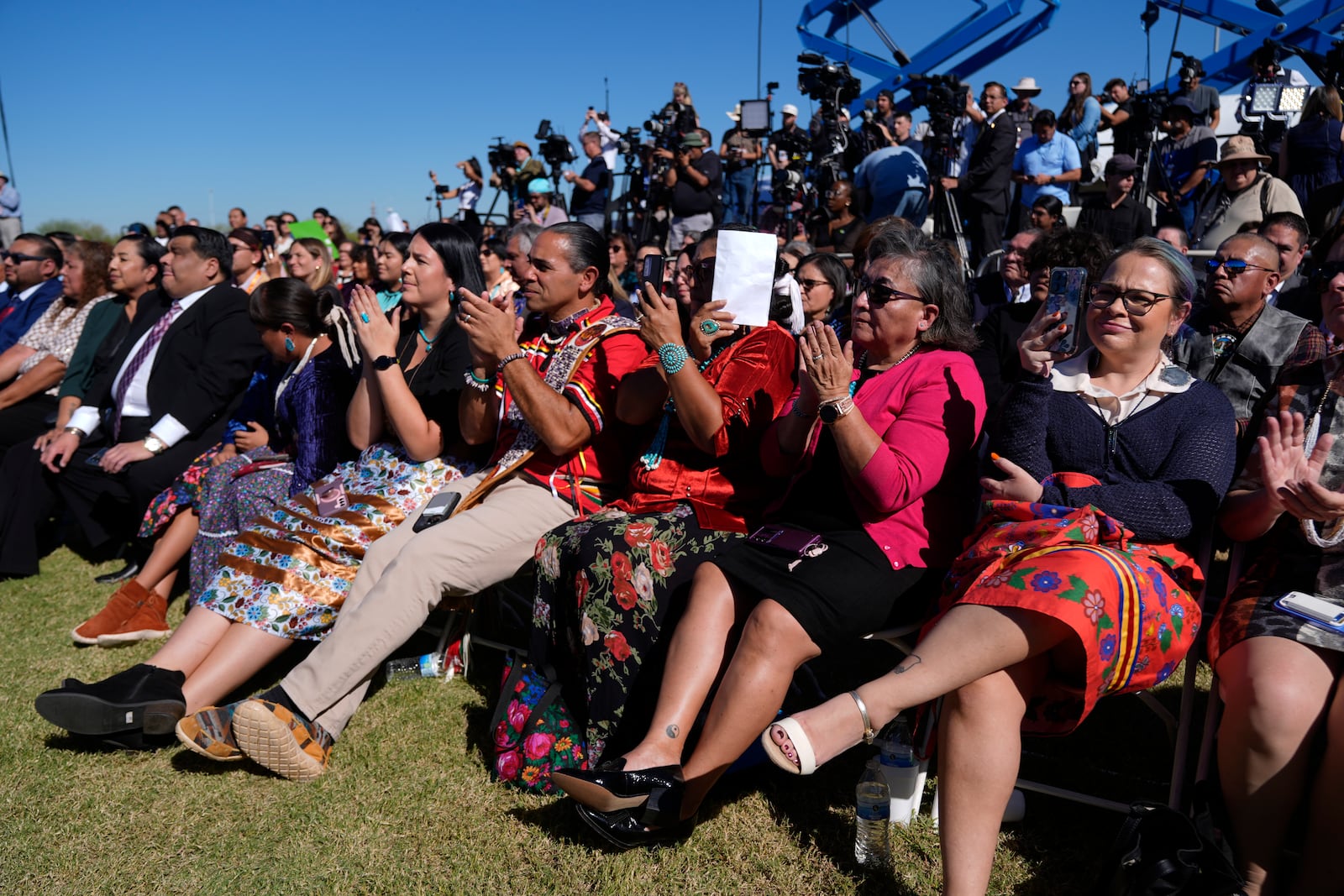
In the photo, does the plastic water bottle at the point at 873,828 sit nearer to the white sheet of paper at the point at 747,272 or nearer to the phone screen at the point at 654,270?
the white sheet of paper at the point at 747,272

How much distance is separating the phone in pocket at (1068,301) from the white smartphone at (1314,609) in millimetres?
734

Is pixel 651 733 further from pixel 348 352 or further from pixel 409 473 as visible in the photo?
pixel 348 352

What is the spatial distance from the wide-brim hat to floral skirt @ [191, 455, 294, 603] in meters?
5.53

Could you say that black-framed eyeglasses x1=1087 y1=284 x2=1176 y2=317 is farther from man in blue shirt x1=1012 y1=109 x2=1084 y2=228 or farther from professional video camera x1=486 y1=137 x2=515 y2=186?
professional video camera x1=486 y1=137 x2=515 y2=186

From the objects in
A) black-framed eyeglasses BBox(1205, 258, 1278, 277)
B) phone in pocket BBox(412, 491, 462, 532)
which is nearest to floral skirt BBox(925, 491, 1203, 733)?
black-framed eyeglasses BBox(1205, 258, 1278, 277)

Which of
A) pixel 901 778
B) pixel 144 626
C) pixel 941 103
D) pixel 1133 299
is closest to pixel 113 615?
pixel 144 626

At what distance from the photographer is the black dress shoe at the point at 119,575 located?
15.4 ft

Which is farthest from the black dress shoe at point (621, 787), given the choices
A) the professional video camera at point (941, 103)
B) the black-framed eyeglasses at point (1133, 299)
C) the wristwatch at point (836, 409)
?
the professional video camera at point (941, 103)

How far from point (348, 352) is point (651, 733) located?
2.20 metres

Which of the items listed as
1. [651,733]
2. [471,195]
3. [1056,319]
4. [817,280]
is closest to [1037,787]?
[651,733]

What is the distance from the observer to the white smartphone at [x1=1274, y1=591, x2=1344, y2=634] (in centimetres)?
201

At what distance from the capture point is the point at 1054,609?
1.99m

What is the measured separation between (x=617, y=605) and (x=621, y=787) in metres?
0.58

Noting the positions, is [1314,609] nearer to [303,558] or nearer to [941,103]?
[303,558]
